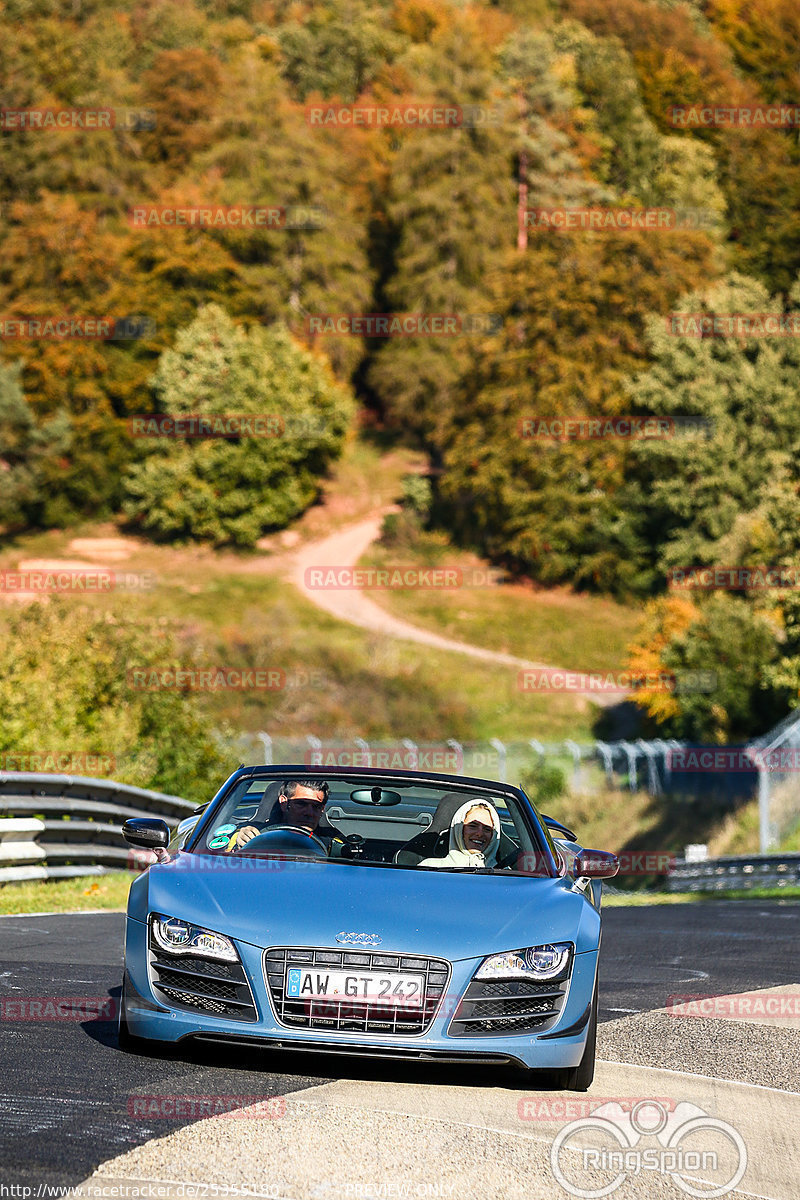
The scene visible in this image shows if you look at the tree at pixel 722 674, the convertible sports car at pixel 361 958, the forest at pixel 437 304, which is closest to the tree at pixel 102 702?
the convertible sports car at pixel 361 958

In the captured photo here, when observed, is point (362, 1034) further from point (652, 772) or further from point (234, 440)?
point (234, 440)

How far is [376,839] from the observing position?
815 centimetres

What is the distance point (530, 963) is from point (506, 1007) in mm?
198

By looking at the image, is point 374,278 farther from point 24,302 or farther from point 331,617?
point 331,617

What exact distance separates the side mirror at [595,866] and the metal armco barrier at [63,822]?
28.7 ft

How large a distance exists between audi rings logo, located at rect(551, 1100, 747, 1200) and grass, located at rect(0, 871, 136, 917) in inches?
326

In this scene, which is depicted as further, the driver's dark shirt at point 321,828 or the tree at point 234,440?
the tree at point 234,440

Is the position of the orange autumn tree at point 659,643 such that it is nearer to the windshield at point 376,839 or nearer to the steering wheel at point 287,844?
the windshield at point 376,839

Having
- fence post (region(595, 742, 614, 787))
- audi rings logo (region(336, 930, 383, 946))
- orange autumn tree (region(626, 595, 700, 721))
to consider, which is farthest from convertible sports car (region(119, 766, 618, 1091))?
orange autumn tree (region(626, 595, 700, 721))

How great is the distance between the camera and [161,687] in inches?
1277

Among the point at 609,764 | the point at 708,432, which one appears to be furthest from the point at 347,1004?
the point at 708,432

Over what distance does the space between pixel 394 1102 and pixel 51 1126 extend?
4.45 ft

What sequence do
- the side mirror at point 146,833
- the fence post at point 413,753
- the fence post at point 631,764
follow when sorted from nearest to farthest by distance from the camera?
the side mirror at point 146,833, the fence post at point 413,753, the fence post at point 631,764

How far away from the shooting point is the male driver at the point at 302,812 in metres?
7.43
